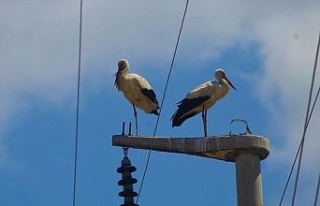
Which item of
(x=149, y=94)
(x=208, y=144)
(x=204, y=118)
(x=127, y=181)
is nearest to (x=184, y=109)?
(x=204, y=118)

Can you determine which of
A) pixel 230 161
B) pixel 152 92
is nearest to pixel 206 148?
pixel 230 161

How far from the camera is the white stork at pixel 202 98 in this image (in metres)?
15.7

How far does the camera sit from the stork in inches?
654

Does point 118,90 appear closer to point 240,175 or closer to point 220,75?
point 220,75

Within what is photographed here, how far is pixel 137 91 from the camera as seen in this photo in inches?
655

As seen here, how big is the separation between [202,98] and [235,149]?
2.82m

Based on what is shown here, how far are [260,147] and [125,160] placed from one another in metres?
1.45

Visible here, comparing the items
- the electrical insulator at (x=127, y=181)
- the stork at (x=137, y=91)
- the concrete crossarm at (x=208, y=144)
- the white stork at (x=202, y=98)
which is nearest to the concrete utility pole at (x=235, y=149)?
the concrete crossarm at (x=208, y=144)

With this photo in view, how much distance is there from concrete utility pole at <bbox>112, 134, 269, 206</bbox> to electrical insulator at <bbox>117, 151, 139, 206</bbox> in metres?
0.52

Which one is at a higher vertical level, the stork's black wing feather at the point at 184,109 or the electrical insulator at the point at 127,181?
the stork's black wing feather at the point at 184,109

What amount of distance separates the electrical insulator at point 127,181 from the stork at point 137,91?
3424mm

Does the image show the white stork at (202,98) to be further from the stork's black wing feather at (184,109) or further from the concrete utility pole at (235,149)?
the concrete utility pole at (235,149)

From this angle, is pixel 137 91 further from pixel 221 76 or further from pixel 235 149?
pixel 235 149

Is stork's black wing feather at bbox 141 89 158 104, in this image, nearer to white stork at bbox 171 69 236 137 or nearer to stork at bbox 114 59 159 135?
stork at bbox 114 59 159 135
